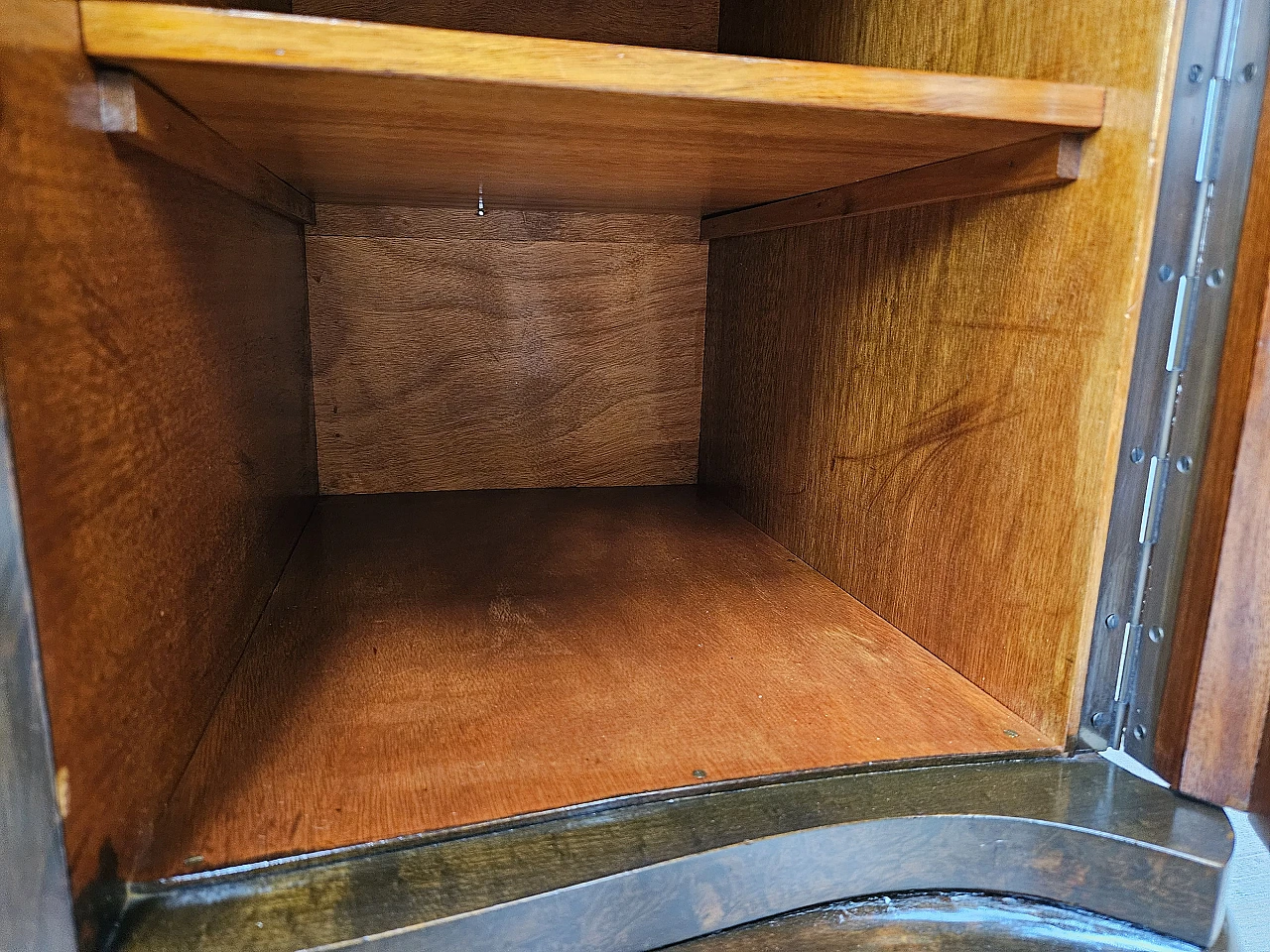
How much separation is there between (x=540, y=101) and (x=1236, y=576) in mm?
450

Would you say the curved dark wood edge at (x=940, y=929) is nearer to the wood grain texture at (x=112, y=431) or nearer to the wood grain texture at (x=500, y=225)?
the wood grain texture at (x=112, y=431)

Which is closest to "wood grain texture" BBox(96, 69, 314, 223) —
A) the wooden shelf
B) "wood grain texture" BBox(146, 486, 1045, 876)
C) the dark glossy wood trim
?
the wooden shelf

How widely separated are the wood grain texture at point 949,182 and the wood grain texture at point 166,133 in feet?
1.58

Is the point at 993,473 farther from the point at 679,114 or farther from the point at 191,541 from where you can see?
the point at 191,541

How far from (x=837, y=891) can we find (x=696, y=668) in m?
0.20

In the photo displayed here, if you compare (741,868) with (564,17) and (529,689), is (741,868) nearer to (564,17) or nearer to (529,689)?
(529,689)

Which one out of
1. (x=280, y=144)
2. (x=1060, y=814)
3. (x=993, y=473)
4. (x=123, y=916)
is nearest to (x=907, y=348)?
(x=993, y=473)

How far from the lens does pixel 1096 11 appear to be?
0.52 m

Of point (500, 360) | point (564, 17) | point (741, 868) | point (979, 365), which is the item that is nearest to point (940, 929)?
point (741, 868)

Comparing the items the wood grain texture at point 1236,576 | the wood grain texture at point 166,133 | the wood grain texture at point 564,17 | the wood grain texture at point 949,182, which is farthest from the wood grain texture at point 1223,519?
the wood grain texture at point 564,17

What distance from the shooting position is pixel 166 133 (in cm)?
44

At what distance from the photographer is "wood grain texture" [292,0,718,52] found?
1003 mm

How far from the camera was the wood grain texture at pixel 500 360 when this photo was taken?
108 cm

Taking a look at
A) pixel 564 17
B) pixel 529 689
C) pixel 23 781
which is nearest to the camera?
pixel 23 781
